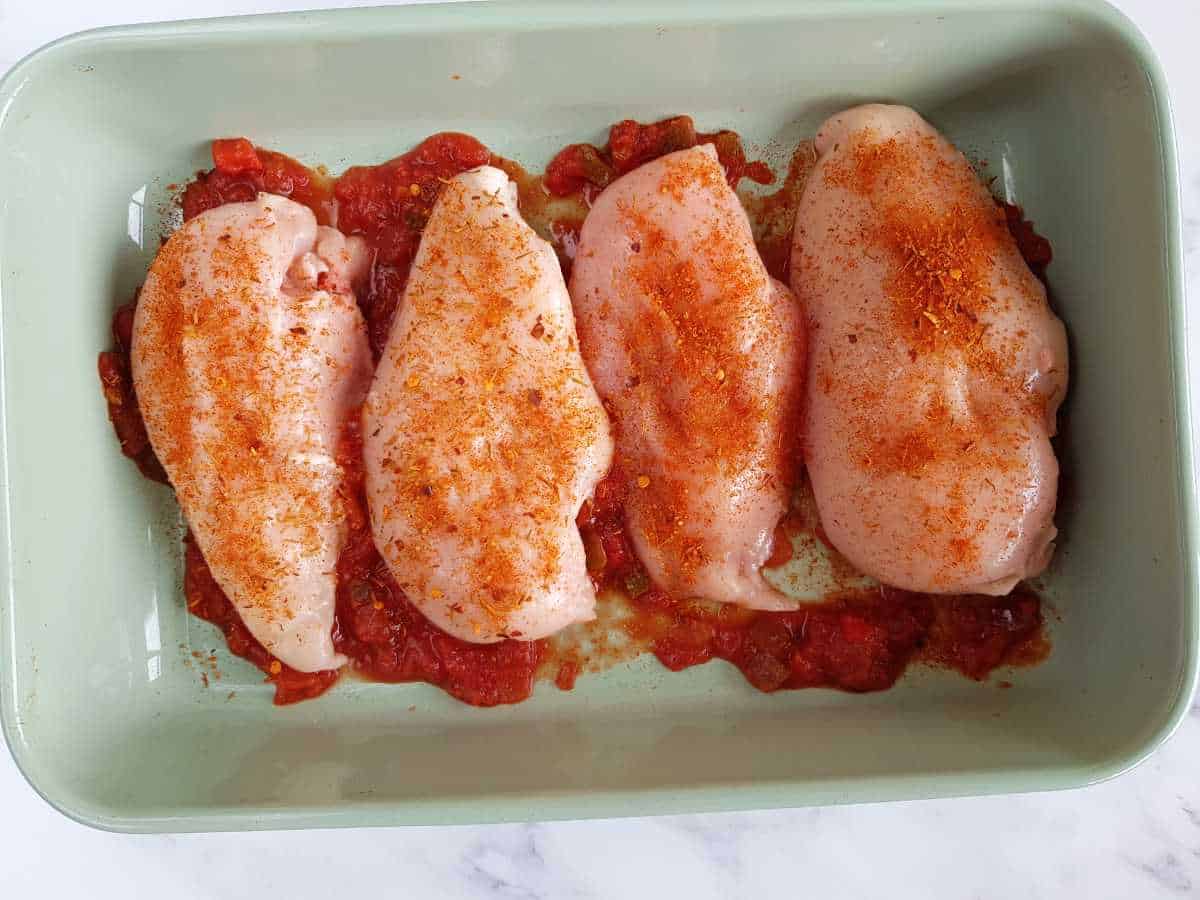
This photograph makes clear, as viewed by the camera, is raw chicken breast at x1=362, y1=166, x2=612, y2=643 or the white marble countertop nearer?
raw chicken breast at x1=362, y1=166, x2=612, y2=643

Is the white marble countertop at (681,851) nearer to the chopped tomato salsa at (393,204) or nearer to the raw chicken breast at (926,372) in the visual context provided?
the chopped tomato salsa at (393,204)

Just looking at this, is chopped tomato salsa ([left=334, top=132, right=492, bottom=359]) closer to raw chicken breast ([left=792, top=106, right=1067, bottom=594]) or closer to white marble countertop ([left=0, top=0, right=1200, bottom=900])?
white marble countertop ([left=0, top=0, right=1200, bottom=900])

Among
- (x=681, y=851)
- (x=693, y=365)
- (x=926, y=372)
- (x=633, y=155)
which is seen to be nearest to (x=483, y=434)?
(x=693, y=365)

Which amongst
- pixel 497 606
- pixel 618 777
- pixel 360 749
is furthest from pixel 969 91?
pixel 360 749

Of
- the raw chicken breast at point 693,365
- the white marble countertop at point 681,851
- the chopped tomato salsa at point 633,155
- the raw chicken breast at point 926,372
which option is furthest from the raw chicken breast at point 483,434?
the white marble countertop at point 681,851

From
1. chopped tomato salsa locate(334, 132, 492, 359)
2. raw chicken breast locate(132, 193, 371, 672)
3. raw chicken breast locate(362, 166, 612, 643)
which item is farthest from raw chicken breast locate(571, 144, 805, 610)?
raw chicken breast locate(132, 193, 371, 672)

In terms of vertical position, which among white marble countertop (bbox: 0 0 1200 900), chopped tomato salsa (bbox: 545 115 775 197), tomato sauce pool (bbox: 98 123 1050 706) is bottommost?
white marble countertop (bbox: 0 0 1200 900)

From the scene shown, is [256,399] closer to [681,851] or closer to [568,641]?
[568,641]
